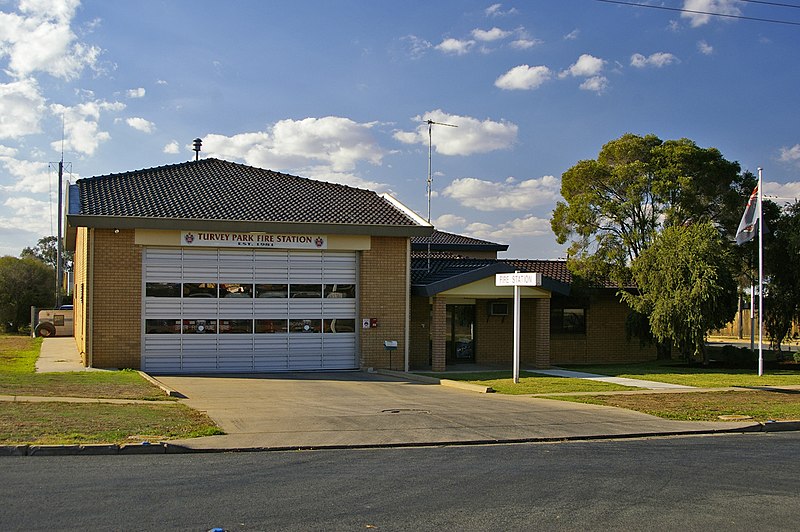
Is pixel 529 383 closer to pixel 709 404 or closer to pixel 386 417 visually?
pixel 709 404

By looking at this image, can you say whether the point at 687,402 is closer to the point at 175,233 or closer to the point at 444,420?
the point at 444,420

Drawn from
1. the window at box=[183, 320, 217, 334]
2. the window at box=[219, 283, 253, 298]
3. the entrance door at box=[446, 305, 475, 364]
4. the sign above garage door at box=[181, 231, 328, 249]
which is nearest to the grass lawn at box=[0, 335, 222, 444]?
the window at box=[183, 320, 217, 334]

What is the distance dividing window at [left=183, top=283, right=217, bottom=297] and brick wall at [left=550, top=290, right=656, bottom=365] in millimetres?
12476

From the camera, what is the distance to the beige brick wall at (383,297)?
2373 cm

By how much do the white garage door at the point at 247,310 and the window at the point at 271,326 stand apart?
29 millimetres

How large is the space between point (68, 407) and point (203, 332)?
9.44 m

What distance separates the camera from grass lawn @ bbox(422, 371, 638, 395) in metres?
18.8

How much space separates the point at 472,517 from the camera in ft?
23.5

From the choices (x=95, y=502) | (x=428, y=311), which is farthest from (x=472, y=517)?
(x=428, y=311)

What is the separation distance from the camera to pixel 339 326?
941 inches

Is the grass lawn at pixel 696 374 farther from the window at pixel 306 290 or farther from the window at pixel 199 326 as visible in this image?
the window at pixel 199 326

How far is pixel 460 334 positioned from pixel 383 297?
4.78 meters

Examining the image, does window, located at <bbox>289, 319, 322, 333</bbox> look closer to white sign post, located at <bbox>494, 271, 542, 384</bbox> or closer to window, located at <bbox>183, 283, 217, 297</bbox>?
window, located at <bbox>183, 283, 217, 297</bbox>

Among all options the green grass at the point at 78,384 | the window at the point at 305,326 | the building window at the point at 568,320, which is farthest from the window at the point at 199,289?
the building window at the point at 568,320
